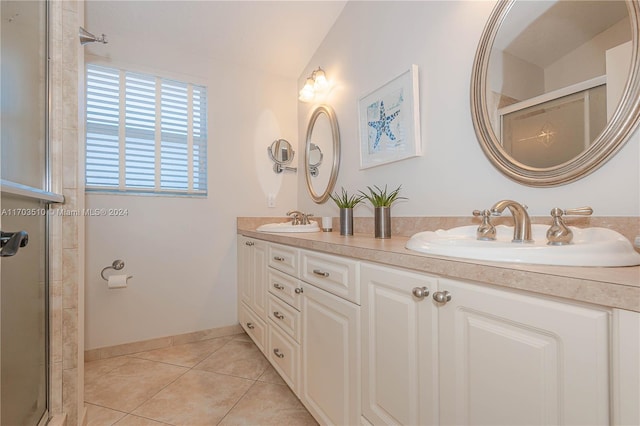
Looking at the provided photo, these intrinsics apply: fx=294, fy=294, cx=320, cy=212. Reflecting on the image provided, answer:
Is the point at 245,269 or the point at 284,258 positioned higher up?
the point at 284,258

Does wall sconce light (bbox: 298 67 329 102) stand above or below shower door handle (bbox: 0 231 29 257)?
above

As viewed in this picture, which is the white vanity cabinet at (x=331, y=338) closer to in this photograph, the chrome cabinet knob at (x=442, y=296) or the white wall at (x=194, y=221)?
the chrome cabinet knob at (x=442, y=296)

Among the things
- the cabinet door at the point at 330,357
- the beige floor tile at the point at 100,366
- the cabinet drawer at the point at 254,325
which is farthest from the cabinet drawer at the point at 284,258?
the beige floor tile at the point at 100,366

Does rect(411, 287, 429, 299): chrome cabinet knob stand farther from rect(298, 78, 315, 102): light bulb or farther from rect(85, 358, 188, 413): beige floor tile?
rect(298, 78, 315, 102): light bulb

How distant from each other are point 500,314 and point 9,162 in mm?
1367

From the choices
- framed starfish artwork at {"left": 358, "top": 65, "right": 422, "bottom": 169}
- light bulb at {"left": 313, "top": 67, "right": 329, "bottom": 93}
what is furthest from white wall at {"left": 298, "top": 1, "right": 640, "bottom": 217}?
light bulb at {"left": 313, "top": 67, "right": 329, "bottom": 93}

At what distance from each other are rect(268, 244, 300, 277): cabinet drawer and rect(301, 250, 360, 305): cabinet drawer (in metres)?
0.07

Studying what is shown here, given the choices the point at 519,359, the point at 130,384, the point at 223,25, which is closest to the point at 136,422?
the point at 130,384

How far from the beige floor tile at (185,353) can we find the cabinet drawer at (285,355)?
64cm

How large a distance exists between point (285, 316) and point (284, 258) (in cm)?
29

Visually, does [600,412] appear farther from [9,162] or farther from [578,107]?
[9,162]

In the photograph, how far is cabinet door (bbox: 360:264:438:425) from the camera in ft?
2.49

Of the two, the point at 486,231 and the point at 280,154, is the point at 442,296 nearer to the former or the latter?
the point at 486,231

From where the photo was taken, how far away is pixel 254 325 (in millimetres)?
1992
